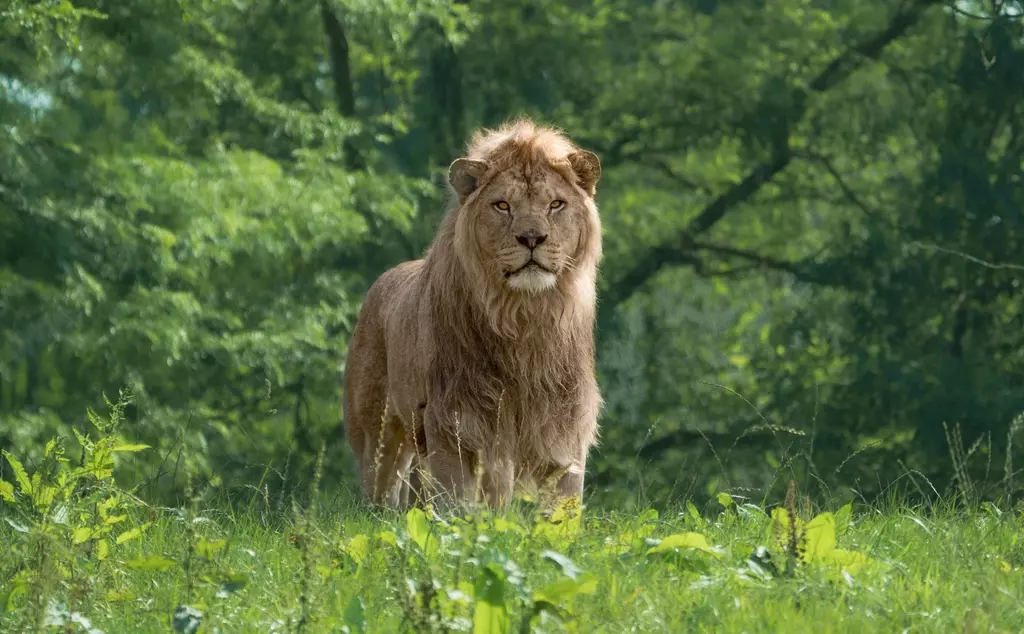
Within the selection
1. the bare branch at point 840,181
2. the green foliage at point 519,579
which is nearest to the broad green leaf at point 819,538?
the green foliage at point 519,579

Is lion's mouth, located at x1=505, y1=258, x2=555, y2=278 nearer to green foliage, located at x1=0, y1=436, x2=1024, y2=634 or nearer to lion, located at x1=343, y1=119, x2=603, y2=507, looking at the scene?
lion, located at x1=343, y1=119, x2=603, y2=507

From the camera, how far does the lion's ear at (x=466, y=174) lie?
7043 millimetres

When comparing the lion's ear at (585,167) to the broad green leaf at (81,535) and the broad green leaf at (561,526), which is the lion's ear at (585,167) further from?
the broad green leaf at (81,535)

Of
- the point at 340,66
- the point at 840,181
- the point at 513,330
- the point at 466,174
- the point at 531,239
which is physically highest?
the point at 340,66

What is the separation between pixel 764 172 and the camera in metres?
22.6

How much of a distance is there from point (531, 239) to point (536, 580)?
8.93 feet

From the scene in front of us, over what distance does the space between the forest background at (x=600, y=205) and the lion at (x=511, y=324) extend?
13.7ft

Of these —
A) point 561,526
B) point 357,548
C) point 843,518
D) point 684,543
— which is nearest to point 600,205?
point 843,518

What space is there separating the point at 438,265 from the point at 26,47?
8007 mm

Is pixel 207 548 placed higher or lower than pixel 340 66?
lower

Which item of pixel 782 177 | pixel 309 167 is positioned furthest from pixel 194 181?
pixel 782 177

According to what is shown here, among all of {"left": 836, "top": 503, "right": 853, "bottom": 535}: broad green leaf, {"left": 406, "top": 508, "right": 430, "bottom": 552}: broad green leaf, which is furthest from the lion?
{"left": 406, "top": 508, "right": 430, "bottom": 552}: broad green leaf

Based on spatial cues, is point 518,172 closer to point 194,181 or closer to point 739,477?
point 194,181

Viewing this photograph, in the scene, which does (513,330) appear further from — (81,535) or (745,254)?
(745,254)
